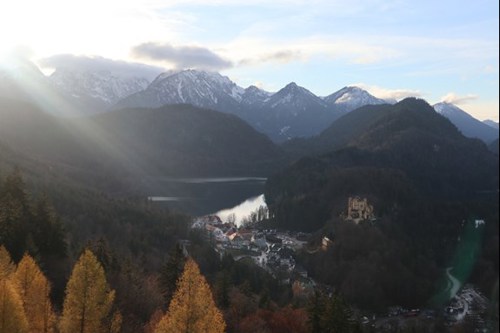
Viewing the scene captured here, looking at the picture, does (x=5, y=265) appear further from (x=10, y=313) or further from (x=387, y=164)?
(x=387, y=164)

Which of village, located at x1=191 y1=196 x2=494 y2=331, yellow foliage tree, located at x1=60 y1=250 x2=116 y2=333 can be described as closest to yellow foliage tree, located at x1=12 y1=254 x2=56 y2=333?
yellow foliage tree, located at x1=60 y1=250 x2=116 y2=333

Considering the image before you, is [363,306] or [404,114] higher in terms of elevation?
[404,114]

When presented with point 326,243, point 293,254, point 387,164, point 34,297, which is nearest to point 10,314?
point 34,297

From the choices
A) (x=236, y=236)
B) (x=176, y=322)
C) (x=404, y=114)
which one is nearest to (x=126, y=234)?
(x=236, y=236)

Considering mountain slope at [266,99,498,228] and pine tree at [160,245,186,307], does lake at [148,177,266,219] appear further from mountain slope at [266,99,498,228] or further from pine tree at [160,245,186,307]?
pine tree at [160,245,186,307]

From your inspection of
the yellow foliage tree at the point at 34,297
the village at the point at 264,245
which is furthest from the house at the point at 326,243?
the yellow foliage tree at the point at 34,297

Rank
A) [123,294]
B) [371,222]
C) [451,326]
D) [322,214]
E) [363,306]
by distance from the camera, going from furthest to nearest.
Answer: [322,214] → [371,222] → [363,306] → [451,326] → [123,294]

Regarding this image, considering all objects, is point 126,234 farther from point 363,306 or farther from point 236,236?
point 363,306
